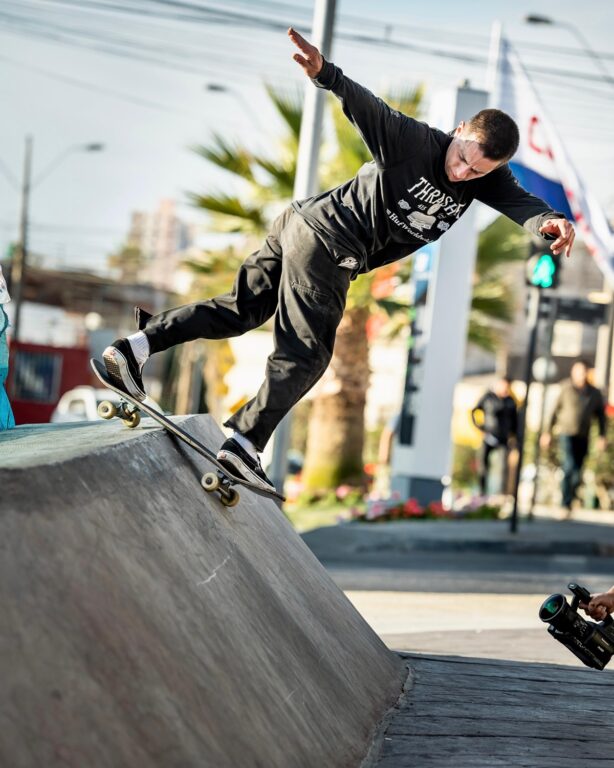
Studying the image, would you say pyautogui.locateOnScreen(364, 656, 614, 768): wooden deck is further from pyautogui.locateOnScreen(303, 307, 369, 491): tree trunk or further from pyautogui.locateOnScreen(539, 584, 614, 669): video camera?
pyautogui.locateOnScreen(303, 307, 369, 491): tree trunk

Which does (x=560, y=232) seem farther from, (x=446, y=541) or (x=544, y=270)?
(x=544, y=270)

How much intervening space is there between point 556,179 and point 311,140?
3.62m

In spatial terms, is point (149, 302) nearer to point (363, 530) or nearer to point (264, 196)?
point (264, 196)

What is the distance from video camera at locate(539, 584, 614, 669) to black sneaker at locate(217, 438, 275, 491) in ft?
3.62

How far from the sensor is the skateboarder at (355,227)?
4.68m

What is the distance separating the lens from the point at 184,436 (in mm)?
4172

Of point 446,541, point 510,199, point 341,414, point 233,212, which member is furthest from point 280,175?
point 510,199

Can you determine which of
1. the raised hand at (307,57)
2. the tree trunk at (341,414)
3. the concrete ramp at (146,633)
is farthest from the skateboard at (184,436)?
the tree trunk at (341,414)

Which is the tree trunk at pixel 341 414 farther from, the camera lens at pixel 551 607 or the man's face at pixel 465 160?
the camera lens at pixel 551 607

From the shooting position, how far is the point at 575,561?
13.2 meters

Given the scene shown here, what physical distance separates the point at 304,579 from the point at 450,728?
0.87m

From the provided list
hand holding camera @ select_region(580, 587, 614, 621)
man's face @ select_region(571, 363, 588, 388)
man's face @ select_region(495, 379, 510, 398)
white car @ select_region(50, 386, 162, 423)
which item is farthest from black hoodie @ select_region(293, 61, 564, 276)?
white car @ select_region(50, 386, 162, 423)

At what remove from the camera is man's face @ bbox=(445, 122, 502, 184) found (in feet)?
15.4

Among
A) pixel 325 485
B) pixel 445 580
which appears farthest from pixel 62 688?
pixel 325 485
